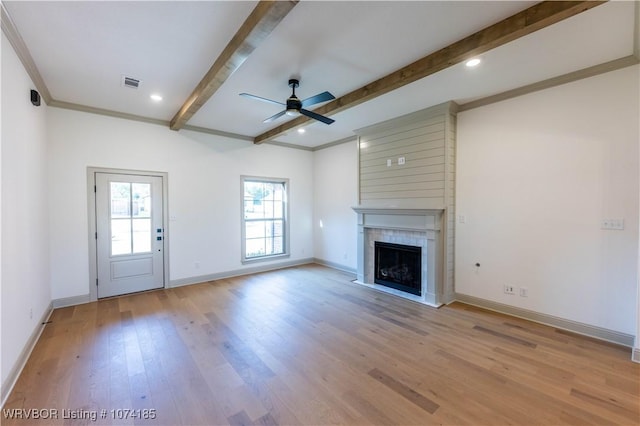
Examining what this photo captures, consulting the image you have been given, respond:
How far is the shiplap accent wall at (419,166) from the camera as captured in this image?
159 inches

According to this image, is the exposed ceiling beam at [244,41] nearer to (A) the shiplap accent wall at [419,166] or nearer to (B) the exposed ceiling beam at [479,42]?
(B) the exposed ceiling beam at [479,42]

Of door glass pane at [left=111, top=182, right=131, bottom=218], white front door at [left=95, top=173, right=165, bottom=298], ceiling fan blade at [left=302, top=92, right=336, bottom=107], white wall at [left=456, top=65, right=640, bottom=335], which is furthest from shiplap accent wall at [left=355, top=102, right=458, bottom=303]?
door glass pane at [left=111, top=182, right=131, bottom=218]

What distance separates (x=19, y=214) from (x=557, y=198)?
5.66 m

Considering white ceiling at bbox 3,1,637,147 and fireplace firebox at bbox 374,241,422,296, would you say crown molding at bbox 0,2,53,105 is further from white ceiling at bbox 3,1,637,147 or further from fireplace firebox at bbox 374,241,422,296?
fireplace firebox at bbox 374,241,422,296

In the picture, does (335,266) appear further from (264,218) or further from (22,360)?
(22,360)

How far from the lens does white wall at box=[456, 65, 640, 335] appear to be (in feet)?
9.30

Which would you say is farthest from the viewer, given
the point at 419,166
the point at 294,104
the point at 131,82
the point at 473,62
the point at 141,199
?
the point at 141,199

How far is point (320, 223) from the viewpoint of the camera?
265 inches

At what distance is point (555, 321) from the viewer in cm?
327

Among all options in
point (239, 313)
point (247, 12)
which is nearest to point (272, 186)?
point (239, 313)

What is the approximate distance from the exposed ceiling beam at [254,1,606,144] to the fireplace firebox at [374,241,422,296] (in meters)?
2.52

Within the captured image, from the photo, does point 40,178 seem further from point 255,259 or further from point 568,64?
point 568,64

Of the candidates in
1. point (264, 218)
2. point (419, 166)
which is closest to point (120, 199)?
point (264, 218)

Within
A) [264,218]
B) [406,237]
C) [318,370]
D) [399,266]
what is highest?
[264,218]
